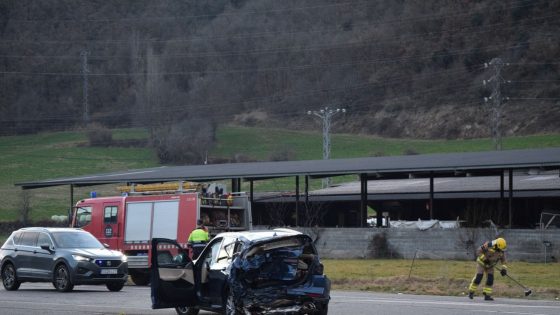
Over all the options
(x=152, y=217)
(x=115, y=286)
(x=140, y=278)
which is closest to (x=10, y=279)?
(x=115, y=286)

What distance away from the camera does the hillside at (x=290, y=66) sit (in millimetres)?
104938

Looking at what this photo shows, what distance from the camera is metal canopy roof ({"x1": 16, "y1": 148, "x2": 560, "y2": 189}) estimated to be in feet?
123

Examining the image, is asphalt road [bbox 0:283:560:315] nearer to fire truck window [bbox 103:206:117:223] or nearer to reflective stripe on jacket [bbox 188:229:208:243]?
reflective stripe on jacket [bbox 188:229:208:243]

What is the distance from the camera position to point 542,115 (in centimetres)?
9744

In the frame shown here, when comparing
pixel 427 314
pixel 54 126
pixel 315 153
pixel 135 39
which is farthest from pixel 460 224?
pixel 135 39

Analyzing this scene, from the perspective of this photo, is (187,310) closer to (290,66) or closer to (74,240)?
(74,240)

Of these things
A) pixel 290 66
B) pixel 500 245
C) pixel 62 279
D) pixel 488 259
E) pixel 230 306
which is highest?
pixel 290 66

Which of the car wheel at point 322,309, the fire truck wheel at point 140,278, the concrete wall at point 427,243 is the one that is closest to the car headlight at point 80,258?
→ the fire truck wheel at point 140,278

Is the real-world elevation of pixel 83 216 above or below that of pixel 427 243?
above

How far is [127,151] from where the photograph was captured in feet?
298

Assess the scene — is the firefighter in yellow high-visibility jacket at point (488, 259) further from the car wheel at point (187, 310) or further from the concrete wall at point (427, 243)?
the concrete wall at point (427, 243)

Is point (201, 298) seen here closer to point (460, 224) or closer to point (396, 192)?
point (460, 224)

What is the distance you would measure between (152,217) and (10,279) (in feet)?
19.2

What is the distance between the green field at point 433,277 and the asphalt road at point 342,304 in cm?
170
